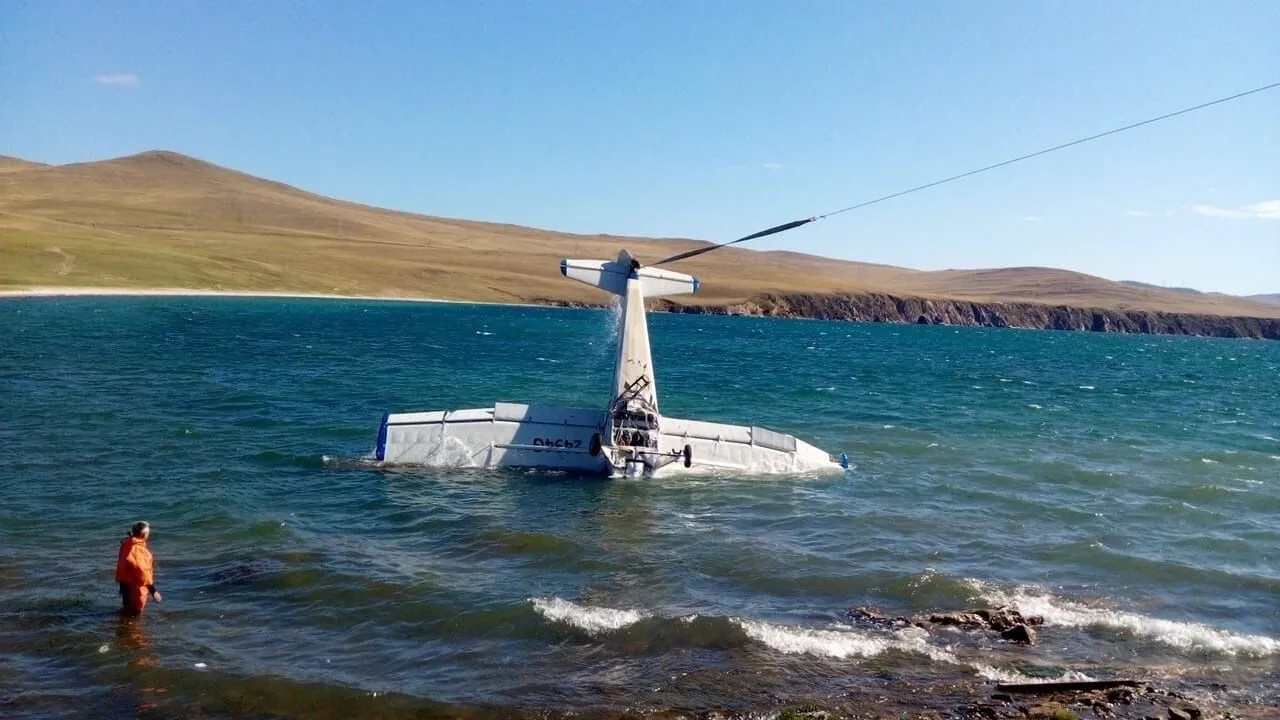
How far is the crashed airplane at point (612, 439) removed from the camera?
1171 inches

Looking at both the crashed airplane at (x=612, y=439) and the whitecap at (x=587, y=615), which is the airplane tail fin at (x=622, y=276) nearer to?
the crashed airplane at (x=612, y=439)

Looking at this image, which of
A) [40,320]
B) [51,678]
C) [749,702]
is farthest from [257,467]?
[40,320]

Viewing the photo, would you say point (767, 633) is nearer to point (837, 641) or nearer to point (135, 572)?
point (837, 641)

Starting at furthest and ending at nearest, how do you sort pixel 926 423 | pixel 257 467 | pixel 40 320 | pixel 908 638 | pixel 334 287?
1. pixel 334 287
2. pixel 40 320
3. pixel 926 423
4. pixel 257 467
5. pixel 908 638

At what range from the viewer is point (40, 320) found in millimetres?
72812

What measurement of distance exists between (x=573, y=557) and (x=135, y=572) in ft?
28.7

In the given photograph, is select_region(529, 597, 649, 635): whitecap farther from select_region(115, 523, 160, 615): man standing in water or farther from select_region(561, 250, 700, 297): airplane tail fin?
select_region(561, 250, 700, 297): airplane tail fin

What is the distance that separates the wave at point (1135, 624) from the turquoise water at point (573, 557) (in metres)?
0.08

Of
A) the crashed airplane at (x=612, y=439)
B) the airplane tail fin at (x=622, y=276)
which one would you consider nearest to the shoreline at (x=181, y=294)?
the crashed airplane at (x=612, y=439)

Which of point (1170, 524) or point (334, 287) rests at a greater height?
point (334, 287)

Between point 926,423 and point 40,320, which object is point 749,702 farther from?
point 40,320

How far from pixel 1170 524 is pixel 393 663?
70.6ft

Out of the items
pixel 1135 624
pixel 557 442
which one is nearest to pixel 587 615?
pixel 1135 624

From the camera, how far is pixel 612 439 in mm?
29891
